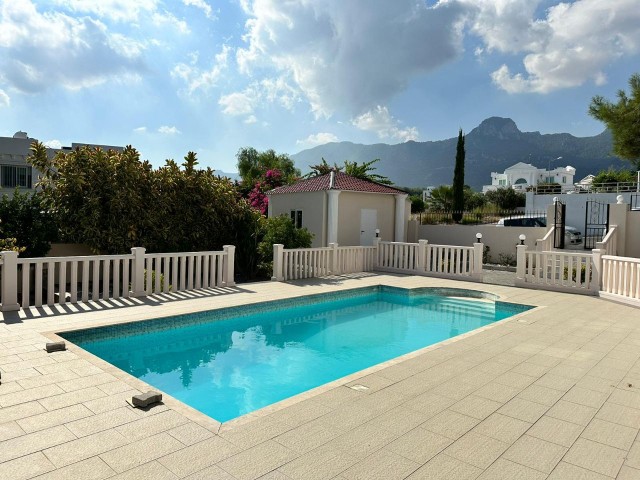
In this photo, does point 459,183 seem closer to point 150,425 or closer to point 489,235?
point 489,235

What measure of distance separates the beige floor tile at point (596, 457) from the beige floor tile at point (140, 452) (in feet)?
8.57

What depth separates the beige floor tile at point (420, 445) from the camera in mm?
2887

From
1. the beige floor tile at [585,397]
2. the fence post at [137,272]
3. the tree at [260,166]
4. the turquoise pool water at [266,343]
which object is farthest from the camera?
the tree at [260,166]

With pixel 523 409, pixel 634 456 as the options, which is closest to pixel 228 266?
pixel 523 409

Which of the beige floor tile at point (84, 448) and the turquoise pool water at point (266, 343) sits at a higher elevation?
the beige floor tile at point (84, 448)

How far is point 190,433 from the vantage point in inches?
124

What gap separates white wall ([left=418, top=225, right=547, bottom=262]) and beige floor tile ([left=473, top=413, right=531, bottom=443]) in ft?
46.7

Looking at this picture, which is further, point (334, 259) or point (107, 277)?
point (334, 259)

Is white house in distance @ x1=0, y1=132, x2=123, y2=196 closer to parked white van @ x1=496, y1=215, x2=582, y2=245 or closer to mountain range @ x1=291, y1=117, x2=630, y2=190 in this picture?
parked white van @ x1=496, y1=215, x2=582, y2=245

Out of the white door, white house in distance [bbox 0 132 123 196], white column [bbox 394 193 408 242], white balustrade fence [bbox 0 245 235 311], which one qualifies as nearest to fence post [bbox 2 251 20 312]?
white balustrade fence [bbox 0 245 235 311]

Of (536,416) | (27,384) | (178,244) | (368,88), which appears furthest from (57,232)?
(368,88)

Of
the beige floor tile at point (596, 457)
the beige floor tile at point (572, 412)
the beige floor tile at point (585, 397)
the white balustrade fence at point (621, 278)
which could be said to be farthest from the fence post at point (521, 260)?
the beige floor tile at point (596, 457)

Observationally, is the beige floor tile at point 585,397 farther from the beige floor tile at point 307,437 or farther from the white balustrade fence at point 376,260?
the white balustrade fence at point 376,260

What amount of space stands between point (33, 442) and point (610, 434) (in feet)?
13.4
